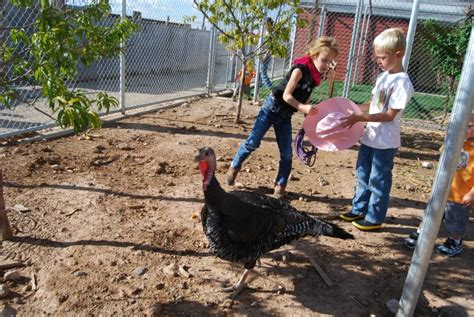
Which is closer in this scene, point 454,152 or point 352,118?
point 454,152

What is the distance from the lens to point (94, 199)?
14.8 ft

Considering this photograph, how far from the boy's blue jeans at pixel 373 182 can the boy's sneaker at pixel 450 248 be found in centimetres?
63

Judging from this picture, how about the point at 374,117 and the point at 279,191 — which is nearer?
the point at 374,117

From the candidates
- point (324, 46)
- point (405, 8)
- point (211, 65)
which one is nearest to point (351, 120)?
point (324, 46)

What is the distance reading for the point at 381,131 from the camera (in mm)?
4012

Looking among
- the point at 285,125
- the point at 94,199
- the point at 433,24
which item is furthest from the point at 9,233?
the point at 433,24

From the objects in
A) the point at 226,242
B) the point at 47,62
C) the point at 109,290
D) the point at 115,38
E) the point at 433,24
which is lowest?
the point at 109,290

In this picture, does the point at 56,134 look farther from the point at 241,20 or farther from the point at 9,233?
the point at 241,20

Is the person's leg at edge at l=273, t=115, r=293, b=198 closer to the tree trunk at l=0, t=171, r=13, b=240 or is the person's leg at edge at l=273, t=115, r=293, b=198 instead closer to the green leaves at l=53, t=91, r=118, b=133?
the green leaves at l=53, t=91, r=118, b=133

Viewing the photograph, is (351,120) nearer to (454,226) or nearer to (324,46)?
(324,46)

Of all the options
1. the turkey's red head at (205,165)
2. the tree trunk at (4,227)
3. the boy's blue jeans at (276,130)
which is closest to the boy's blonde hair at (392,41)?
the boy's blue jeans at (276,130)

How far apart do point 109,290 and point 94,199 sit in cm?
160

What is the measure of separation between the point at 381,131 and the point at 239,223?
186 cm

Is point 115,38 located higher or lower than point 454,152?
higher
